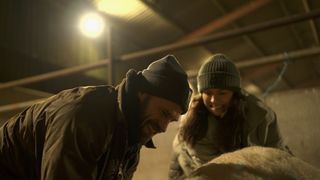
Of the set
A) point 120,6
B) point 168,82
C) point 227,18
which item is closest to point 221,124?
point 168,82

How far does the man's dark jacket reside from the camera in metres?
→ 1.27

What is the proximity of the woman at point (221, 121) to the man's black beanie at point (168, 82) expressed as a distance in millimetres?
621

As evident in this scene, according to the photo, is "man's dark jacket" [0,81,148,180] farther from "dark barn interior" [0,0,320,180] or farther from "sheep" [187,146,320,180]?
"dark barn interior" [0,0,320,180]

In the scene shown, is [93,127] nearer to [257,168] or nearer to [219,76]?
[257,168]

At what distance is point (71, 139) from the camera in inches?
50.4

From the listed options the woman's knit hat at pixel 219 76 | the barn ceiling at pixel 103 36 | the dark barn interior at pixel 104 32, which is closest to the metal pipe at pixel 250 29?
the woman's knit hat at pixel 219 76

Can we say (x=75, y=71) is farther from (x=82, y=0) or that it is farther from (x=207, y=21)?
(x=207, y=21)

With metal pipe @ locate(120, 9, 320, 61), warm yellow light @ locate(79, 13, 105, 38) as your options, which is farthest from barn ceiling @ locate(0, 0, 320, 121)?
metal pipe @ locate(120, 9, 320, 61)

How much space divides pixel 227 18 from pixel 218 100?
418cm

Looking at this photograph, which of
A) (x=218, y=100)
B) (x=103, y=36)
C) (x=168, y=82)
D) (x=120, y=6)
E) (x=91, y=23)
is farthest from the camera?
(x=103, y=36)

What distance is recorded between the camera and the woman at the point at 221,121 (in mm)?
2160

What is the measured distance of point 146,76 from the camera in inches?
61.5

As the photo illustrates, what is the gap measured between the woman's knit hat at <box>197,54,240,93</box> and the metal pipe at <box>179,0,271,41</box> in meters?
3.93

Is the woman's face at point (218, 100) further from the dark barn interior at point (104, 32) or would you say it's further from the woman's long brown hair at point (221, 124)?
the dark barn interior at point (104, 32)
